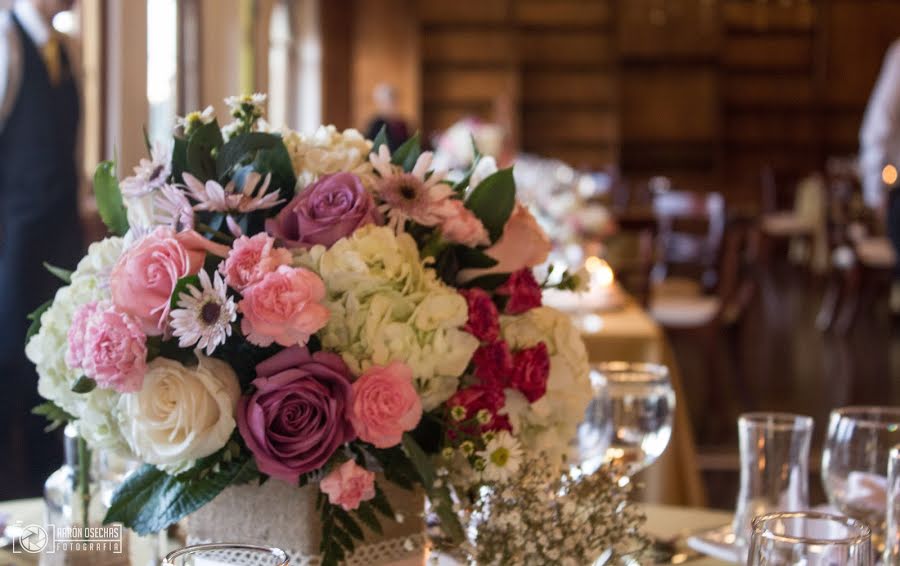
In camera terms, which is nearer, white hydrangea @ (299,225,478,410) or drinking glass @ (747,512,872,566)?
drinking glass @ (747,512,872,566)

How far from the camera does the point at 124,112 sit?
4.76 metres

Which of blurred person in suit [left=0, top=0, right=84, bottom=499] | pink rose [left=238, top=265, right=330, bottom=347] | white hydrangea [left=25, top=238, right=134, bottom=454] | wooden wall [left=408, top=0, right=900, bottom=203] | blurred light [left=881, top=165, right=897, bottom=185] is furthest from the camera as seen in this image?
wooden wall [left=408, top=0, right=900, bottom=203]

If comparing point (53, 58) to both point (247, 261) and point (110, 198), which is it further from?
point (247, 261)

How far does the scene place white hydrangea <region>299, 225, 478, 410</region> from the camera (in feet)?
3.40

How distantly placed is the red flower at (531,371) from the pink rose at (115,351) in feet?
1.06

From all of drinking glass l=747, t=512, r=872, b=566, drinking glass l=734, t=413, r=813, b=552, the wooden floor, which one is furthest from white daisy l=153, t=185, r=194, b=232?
the wooden floor

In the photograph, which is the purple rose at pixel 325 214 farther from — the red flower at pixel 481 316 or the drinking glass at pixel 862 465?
the drinking glass at pixel 862 465

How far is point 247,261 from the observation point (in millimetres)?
1010

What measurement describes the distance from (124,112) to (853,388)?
3.84 meters

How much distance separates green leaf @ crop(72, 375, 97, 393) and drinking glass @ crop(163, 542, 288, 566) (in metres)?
0.26

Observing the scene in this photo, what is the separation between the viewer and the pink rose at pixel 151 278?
3.35ft

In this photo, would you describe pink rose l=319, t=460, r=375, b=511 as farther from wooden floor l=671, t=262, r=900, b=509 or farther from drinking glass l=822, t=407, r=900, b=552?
wooden floor l=671, t=262, r=900, b=509

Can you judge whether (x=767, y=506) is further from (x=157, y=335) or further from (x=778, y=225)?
(x=778, y=225)

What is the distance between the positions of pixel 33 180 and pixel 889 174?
4.20 m
